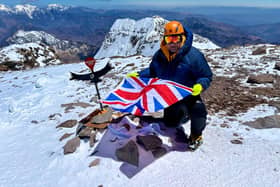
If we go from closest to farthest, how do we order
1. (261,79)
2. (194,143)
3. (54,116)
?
(194,143) → (54,116) → (261,79)

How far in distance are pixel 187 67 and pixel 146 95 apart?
38.3 inches

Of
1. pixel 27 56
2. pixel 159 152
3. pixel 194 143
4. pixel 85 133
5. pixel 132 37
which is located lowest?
pixel 132 37

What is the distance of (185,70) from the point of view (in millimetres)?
4551

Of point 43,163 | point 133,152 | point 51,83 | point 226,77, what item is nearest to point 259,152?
point 133,152

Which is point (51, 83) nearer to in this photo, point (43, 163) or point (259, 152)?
point (43, 163)

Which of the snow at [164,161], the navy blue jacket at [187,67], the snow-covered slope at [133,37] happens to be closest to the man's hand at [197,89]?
the navy blue jacket at [187,67]

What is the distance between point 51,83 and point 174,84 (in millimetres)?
10143

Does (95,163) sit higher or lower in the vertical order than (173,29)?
lower

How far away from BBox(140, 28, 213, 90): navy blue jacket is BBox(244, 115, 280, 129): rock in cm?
208

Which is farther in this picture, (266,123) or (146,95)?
(266,123)

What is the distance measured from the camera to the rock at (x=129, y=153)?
459cm

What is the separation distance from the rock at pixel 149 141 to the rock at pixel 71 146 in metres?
1.51

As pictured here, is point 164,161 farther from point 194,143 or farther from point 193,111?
point 193,111

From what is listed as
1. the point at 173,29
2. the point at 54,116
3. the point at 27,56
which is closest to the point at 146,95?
the point at 173,29
